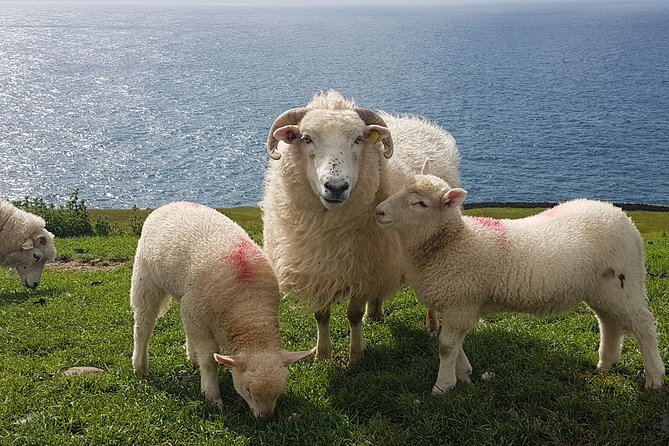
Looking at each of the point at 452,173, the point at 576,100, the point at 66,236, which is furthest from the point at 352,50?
the point at 452,173

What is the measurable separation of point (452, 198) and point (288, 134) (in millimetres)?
1844

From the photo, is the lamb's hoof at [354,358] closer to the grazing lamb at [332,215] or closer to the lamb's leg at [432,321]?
the grazing lamb at [332,215]

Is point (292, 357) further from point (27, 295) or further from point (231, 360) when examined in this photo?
point (27, 295)

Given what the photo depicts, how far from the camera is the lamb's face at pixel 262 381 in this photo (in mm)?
5203

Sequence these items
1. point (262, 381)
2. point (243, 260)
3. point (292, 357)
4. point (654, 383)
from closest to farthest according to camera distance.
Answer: point (262, 381), point (292, 357), point (654, 383), point (243, 260)

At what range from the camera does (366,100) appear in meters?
83.9

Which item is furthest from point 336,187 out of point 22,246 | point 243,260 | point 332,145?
point 22,246

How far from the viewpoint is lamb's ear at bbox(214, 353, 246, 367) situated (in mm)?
5242

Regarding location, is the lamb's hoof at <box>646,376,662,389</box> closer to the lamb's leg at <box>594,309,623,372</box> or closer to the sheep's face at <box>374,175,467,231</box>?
the lamb's leg at <box>594,309,623,372</box>

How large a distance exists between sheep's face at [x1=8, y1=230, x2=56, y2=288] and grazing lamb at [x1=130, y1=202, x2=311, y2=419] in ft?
20.0

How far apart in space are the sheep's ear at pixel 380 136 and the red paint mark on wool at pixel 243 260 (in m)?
1.66

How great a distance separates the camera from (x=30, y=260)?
11.8m

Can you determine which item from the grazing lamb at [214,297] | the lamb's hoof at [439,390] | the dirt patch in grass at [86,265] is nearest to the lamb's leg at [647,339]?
the lamb's hoof at [439,390]

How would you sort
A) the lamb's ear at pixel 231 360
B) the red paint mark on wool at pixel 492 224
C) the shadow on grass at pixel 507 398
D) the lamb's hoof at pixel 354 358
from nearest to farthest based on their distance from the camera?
1. the shadow on grass at pixel 507 398
2. the lamb's ear at pixel 231 360
3. the red paint mark on wool at pixel 492 224
4. the lamb's hoof at pixel 354 358
